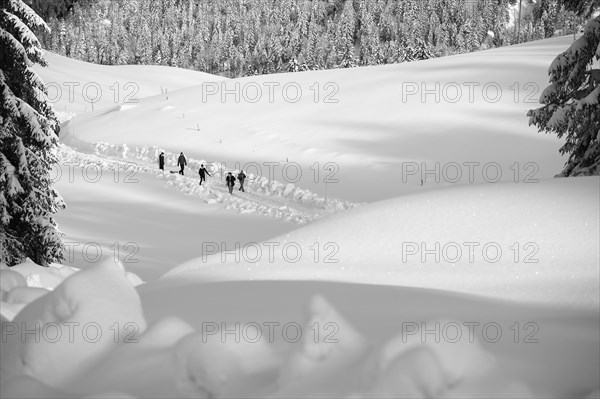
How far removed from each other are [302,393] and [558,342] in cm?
160

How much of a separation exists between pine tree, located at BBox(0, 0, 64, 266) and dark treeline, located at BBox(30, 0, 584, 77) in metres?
106

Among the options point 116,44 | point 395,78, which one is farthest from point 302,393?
point 116,44

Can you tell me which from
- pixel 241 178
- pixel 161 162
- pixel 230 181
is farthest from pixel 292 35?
pixel 230 181

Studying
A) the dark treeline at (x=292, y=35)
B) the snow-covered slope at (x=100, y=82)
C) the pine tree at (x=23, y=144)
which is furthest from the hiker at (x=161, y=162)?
the dark treeline at (x=292, y=35)

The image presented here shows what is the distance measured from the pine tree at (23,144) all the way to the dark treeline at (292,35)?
347 ft

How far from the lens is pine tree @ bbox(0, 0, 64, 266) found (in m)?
12.4

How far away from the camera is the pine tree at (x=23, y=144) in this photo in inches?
489

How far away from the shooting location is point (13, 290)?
5695mm

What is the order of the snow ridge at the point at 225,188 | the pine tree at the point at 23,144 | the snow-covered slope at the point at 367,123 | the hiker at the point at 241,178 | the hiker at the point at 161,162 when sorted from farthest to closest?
1. the hiker at the point at 161,162
2. the snow-covered slope at the point at 367,123
3. the hiker at the point at 241,178
4. the snow ridge at the point at 225,188
5. the pine tree at the point at 23,144

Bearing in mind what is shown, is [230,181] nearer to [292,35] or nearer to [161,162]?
[161,162]

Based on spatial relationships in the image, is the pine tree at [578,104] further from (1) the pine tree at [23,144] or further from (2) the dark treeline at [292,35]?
(2) the dark treeline at [292,35]

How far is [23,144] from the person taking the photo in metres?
12.9

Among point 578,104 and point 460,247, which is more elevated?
point 578,104

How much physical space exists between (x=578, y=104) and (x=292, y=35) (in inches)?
5347
